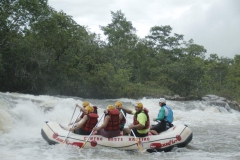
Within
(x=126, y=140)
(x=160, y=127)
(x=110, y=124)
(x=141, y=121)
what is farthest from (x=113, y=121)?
(x=160, y=127)

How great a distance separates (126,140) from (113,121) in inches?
22.5

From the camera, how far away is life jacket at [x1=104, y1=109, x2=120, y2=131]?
7.74 m

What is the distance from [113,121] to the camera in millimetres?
7852

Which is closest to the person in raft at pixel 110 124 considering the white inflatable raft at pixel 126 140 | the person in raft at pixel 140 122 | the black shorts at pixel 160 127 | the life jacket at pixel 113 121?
the life jacket at pixel 113 121

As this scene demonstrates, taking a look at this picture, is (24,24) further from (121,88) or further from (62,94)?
(121,88)

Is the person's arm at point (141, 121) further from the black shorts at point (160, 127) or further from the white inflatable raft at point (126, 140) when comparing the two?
the black shorts at point (160, 127)

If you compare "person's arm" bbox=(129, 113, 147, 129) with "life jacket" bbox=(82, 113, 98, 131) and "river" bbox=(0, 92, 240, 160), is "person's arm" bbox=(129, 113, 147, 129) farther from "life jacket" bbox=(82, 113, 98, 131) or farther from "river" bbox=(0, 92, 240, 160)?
"life jacket" bbox=(82, 113, 98, 131)

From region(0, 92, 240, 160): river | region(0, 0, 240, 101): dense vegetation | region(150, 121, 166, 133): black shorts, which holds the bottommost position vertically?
region(0, 92, 240, 160): river

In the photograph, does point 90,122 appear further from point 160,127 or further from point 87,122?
point 160,127

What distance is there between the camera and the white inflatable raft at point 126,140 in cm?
786

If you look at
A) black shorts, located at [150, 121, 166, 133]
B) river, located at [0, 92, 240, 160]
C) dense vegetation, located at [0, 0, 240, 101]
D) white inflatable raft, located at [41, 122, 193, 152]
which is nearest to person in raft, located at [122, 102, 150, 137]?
white inflatable raft, located at [41, 122, 193, 152]

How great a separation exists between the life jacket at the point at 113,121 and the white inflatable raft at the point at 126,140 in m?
0.25

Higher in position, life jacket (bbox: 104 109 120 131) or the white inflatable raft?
life jacket (bbox: 104 109 120 131)

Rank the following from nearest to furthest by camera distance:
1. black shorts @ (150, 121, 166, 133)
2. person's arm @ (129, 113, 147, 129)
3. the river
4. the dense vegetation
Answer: the river → person's arm @ (129, 113, 147, 129) → black shorts @ (150, 121, 166, 133) → the dense vegetation
